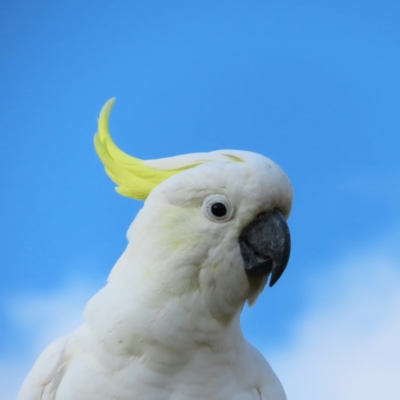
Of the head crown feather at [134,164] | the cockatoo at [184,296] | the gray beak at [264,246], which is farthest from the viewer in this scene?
the head crown feather at [134,164]

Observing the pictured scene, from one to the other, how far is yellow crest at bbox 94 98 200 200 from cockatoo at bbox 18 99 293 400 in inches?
5.1

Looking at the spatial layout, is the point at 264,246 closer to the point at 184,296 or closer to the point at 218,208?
the point at 218,208

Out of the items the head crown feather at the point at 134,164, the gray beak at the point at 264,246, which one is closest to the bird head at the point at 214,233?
the gray beak at the point at 264,246

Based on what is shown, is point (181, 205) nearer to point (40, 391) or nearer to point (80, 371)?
point (80, 371)

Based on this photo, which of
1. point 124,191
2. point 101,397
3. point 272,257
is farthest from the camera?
point 124,191

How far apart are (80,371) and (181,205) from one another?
0.91m

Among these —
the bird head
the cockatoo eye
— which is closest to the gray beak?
the bird head

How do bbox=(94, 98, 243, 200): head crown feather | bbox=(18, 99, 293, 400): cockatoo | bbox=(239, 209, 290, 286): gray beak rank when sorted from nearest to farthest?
bbox=(18, 99, 293, 400): cockatoo → bbox=(239, 209, 290, 286): gray beak → bbox=(94, 98, 243, 200): head crown feather

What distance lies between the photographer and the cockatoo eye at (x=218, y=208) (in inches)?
103

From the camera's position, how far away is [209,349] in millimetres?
2660

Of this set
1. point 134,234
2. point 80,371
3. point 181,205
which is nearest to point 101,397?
point 80,371

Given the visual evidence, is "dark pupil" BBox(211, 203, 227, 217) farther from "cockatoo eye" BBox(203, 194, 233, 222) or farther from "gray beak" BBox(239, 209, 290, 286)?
"gray beak" BBox(239, 209, 290, 286)

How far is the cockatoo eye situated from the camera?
103 inches

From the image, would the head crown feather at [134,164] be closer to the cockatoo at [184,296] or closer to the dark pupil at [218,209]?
the cockatoo at [184,296]
